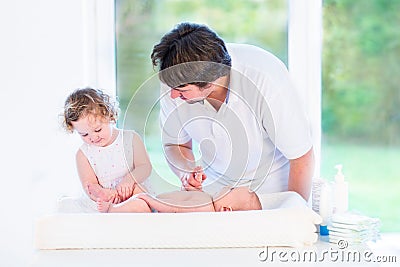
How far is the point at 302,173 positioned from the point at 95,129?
636 millimetres

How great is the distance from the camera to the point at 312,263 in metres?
1.58

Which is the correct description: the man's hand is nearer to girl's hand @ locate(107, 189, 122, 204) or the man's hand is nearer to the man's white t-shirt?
the man's white t-shirt

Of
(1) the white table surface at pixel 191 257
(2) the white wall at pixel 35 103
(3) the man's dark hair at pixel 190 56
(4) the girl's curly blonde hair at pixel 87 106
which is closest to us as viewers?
(1) the white table surface at pixel 191 257

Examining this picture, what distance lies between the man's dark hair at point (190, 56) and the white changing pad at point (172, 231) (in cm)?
38

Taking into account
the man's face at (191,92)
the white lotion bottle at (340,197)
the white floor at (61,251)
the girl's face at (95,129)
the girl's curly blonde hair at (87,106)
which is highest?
the man's face at (191,92)

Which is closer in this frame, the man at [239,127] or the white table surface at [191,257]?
the white table surface at [191,257]

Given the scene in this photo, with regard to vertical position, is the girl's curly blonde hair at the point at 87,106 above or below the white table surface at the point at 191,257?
above

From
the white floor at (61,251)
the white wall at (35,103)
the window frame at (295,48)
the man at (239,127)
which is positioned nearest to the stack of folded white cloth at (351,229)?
the white floor at (61,251)

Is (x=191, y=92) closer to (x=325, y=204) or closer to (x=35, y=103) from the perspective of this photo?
(x=325, y=204)

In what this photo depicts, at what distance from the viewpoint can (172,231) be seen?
5.39 feet

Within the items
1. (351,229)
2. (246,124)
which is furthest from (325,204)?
(246,124)

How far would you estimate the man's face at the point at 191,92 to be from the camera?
1.78 m

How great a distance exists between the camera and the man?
186cm

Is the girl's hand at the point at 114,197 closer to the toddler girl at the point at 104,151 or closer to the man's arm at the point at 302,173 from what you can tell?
the toddler girl at the point at 104,151
